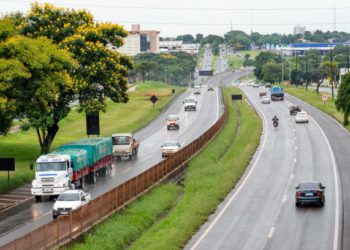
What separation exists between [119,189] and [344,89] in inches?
596

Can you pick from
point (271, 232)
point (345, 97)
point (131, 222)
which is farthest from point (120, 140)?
point (271, 232)

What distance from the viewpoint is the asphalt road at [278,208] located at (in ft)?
115

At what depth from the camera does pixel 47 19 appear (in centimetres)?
7050

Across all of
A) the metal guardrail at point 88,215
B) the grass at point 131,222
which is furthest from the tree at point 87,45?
the grass at point 131,222

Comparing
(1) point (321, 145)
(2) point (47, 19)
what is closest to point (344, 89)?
(1) point (321, 145)

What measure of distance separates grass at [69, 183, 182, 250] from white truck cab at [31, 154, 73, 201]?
223 inches

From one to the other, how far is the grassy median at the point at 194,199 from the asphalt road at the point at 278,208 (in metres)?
0.70

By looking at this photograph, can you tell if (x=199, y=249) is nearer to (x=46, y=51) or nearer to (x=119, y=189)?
(x=119, y=189)

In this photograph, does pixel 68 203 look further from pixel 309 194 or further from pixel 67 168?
pixel 309 194

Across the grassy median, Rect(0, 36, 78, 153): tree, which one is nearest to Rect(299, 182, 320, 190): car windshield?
the grassy median

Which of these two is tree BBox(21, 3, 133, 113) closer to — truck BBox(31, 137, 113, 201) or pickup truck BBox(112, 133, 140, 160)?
pickup truck BBox(112, 133, 140, 160)

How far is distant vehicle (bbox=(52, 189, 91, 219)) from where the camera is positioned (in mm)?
39534

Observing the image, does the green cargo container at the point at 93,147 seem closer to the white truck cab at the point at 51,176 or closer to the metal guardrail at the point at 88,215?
the metal guardrail at the point at 88,215

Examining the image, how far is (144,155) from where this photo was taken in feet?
239
